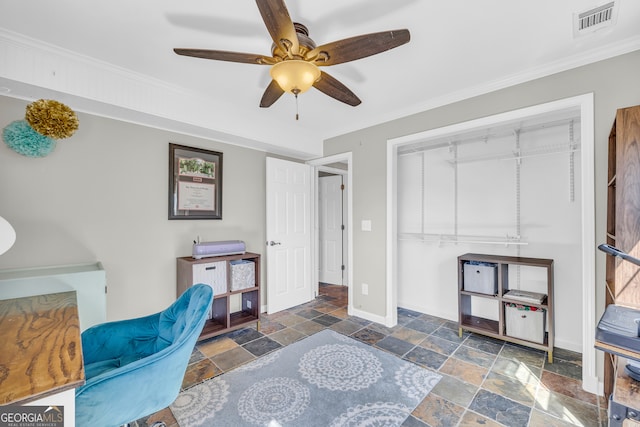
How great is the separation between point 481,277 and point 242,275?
2.57m

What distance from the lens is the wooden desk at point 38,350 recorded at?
82 centimetres

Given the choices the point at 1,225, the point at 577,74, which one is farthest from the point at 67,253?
the point at 577,74

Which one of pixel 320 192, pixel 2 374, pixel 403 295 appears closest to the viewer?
pixel 2 374

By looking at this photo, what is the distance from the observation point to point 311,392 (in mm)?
2068

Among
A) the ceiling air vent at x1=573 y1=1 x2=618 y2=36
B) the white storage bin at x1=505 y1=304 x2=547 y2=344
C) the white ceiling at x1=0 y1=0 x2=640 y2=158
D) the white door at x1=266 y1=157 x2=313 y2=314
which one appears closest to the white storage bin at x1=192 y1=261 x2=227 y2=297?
the white door at x1=266 y1=157 x2=313 y2=314

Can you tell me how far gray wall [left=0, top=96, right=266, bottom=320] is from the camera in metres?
2.14

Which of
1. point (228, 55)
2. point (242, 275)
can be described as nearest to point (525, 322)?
point (242, 275)

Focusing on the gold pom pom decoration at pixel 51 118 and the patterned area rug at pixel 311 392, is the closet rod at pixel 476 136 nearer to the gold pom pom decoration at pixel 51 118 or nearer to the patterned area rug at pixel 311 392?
the patterned area rug at pixel 311 392

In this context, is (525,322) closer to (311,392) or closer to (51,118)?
(311,392)

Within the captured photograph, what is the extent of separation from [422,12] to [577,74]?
4.72ft

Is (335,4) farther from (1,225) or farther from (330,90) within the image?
(1,225)

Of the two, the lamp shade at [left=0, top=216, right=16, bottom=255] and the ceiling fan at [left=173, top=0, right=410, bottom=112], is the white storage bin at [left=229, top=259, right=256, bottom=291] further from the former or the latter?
the ceiling fan at [left=173, top=0, right=410, bottom=112]

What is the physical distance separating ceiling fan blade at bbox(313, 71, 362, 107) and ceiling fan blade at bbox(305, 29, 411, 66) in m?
0.16

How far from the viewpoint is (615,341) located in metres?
1.17
